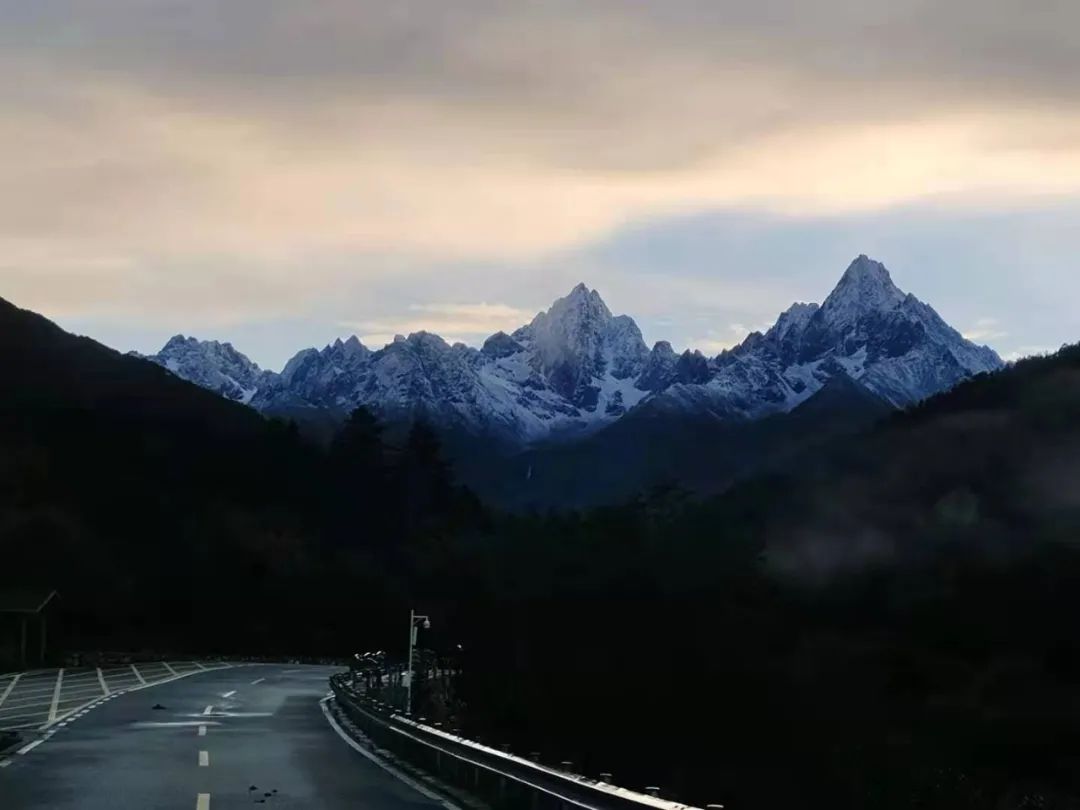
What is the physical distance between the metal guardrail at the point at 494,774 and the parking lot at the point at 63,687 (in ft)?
38.9

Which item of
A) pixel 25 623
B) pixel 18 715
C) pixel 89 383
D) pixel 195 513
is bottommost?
pixel 18 715

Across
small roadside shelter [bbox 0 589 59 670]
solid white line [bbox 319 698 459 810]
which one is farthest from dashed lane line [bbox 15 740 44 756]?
small roadside shelter [bbox 0 589 59 670]

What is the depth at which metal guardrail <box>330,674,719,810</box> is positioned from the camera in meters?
13.2

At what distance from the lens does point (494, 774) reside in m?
17.4

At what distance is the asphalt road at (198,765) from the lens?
1805cm

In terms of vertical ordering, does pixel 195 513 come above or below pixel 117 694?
above

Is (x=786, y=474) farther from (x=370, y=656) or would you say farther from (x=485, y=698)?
(x=370, y=656)

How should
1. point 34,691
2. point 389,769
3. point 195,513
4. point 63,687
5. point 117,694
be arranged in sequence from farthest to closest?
point 195,513
point 63,687
point 34,691
point 117,694
point 389,769

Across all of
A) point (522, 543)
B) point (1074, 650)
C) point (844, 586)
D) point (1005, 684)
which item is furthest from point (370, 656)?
point (522, 543)

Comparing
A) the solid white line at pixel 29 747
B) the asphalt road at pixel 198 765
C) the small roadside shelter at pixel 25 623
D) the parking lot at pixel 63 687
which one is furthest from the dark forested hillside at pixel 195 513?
the solid white line at pixel 29 747

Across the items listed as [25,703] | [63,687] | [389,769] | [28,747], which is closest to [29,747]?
[28,747]

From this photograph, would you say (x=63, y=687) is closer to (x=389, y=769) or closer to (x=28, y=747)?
(x=28, y=747)

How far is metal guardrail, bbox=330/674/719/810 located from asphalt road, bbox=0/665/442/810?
2.37 ft

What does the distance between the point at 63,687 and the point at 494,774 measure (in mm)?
40614
